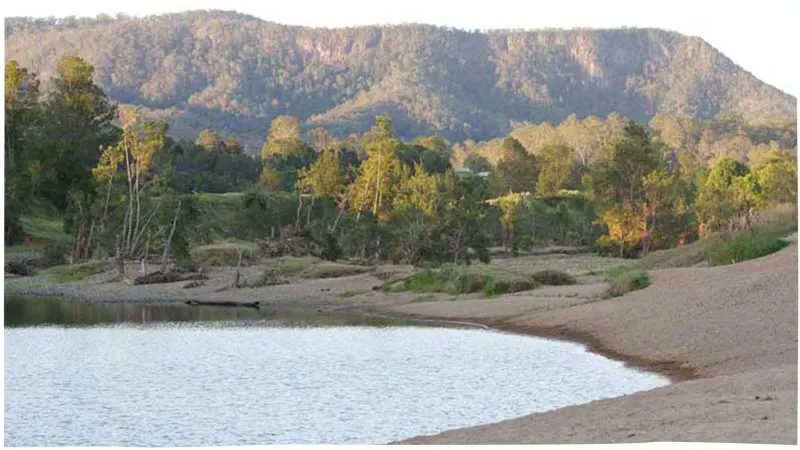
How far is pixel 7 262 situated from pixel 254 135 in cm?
14151

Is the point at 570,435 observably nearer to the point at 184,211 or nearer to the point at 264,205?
the point at 184,211

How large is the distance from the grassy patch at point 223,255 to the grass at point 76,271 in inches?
118

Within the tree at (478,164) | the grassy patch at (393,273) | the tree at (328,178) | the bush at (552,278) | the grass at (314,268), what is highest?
the tree at (478,164)

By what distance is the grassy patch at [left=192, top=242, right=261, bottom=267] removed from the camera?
4356 cm

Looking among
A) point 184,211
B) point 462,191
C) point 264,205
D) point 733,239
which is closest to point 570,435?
point 733,239

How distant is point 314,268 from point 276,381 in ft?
73.4

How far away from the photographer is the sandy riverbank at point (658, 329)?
11.6 metres

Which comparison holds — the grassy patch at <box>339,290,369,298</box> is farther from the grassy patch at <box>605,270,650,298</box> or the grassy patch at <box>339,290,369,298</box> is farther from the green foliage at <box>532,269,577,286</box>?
the grassy patch at <box>605,270,650,298</box>

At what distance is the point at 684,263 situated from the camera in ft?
112

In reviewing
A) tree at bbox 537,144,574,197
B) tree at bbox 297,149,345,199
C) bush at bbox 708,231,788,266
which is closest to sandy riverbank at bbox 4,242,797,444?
bush at bbox 708,231,788,266

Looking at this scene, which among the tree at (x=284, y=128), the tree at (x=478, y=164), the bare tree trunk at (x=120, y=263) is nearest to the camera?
the bare tree trunk at (x=120, y=263)

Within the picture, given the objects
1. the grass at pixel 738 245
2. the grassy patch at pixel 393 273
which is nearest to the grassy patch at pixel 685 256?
the grass at pixel 738 245

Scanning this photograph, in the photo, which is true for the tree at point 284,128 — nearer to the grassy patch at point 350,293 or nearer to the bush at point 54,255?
the bush at point 54,255

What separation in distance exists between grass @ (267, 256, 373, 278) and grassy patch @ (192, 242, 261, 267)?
5.23 feet
